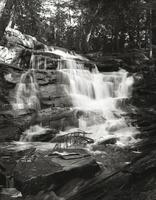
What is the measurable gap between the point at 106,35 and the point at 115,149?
25.3 meters

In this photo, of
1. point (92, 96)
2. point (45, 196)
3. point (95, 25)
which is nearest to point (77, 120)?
point (92, 96)

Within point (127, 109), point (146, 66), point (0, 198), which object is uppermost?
point (146, 66)

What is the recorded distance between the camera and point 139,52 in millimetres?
25672

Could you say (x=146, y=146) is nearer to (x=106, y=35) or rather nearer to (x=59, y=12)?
(x=106, y=35)

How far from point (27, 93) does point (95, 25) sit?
1640 cm

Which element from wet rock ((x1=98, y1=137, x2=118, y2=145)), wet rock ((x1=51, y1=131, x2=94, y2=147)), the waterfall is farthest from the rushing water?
wet rock ((x1=51, y1=131, x2=94, y2=147))

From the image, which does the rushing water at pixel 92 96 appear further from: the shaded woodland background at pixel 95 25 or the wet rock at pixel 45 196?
the shaded woodland background at pixel 95 25

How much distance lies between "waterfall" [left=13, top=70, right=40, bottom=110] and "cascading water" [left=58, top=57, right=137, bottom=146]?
5.91ft

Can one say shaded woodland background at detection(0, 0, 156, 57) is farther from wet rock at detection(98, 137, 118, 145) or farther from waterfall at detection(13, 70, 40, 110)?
wet rock at detection(98, 137, 118, 145)

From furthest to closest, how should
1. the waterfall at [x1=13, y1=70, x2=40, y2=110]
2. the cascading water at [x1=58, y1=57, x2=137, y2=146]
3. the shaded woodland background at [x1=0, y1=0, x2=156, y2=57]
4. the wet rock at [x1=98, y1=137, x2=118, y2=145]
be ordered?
the shaded woodland background at [x1=0, y1=0, x2=156, y2=57] < the waterfall at [x1=13, y1=70, x2=40, y2=110] < the cascading water at [x1=58, y1=57, x2=137, y2=146] < the wet rock at [x1=98, y1=137, x2=118, y2=145]

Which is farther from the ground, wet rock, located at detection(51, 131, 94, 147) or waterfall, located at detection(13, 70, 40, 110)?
waterfall, located at detection(13, 70, 40, 110)

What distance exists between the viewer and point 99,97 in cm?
1686

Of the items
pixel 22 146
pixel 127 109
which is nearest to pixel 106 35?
pixel 127 109

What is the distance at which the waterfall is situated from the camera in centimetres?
1439
